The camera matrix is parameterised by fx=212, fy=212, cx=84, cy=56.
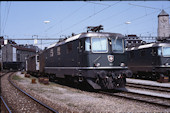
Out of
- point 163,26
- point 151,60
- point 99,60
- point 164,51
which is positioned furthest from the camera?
point 163,26

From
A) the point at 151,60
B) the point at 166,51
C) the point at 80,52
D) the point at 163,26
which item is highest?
the point at 163,26

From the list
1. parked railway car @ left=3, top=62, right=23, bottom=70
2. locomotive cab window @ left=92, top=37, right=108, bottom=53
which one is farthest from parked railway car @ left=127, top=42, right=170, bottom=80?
parked railway car @ left=3, top=62, right=23, bottom=70

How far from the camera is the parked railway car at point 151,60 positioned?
61.5 feet

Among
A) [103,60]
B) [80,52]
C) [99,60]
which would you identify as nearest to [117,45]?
[103,60]

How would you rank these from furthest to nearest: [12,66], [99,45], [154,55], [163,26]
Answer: [163,26], [12,66], [154,55], [99,45]

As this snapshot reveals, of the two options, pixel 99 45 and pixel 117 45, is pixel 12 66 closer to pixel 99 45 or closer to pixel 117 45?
pixel 99 45

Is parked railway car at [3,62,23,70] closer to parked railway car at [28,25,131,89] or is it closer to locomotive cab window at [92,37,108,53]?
parked railway car at [28,25,131,89]

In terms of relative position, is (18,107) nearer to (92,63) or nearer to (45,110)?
(45,110)

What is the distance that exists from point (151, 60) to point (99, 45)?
30.5 ft

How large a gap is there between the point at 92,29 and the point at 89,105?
6581 mm

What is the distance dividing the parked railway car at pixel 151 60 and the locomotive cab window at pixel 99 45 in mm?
8291

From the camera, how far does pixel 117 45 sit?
12.9m

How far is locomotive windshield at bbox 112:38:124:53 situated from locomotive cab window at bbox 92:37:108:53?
0.48 meters

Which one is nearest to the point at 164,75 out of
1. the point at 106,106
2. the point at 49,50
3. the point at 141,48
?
the point at 141,48
